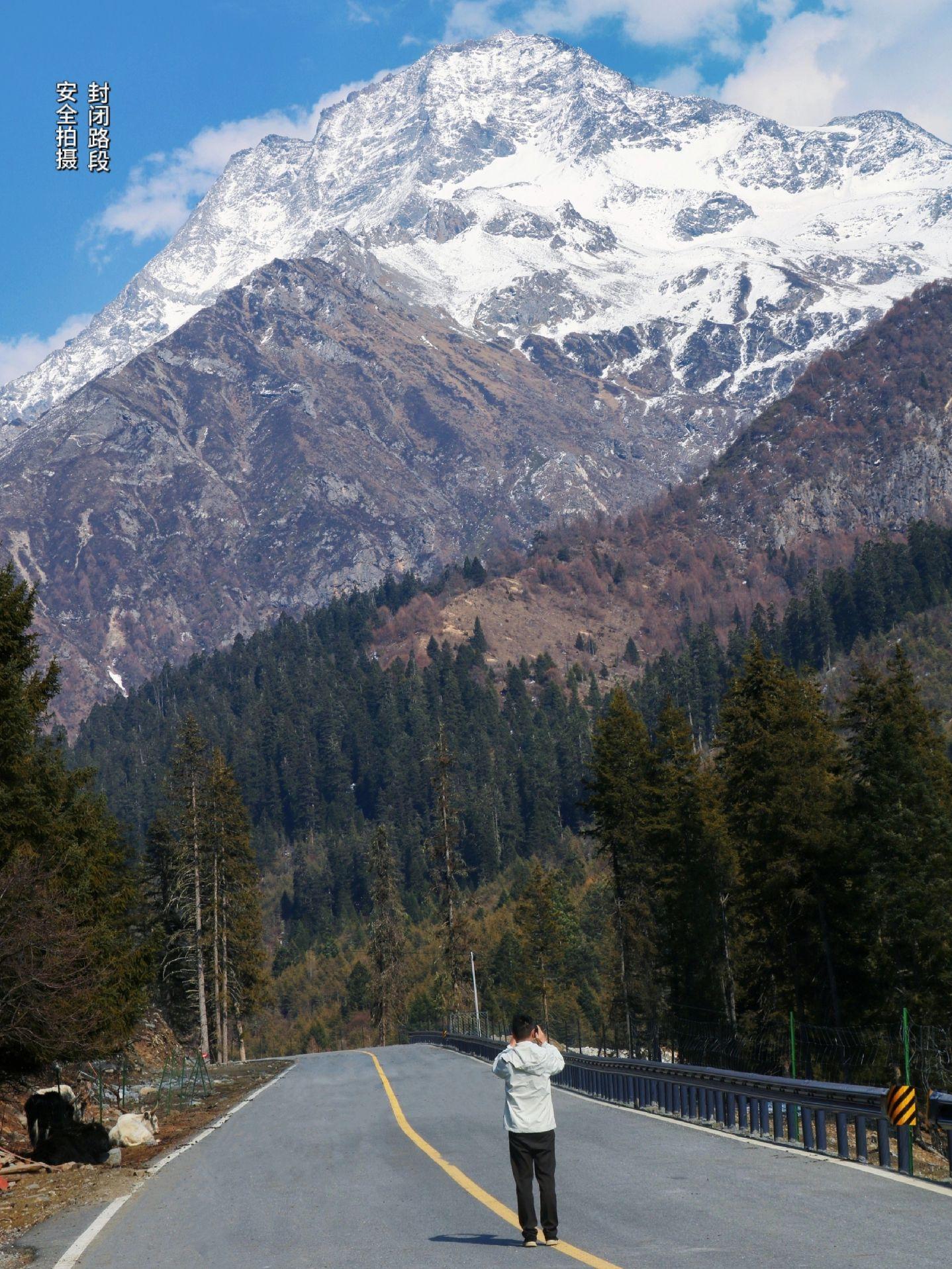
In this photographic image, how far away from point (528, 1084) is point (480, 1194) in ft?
10.3

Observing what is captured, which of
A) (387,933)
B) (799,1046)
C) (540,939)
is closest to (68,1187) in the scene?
(799,1046)

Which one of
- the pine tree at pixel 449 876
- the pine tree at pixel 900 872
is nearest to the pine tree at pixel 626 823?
the pine tree at pixel 900 872

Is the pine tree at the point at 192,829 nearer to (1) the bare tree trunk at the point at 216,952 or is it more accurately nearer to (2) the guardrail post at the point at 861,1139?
(1) the bare tree trunk at the point at 216,952

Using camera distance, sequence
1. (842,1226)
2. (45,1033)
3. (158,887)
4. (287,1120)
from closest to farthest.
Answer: (842,1226) → (45,1033) → (287,1120) → (158,887)

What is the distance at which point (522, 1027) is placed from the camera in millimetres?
12828

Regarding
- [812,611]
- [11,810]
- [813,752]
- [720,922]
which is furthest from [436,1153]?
[812,611]

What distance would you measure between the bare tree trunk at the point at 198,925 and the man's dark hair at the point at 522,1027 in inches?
1879

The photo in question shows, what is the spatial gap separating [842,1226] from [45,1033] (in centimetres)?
1537

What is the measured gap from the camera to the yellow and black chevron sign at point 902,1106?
15.0 meters

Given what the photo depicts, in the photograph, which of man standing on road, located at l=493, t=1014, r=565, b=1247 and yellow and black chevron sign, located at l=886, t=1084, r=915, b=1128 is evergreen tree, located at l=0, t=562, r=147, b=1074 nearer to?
man standing on road, located at l=493, t=1014, r=565, b=1247

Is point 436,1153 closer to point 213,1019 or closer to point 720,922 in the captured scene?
point 720,922

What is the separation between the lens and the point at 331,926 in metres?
171

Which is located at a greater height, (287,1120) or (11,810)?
(11,810)

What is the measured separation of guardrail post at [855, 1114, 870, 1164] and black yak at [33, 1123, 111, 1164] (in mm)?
10937
